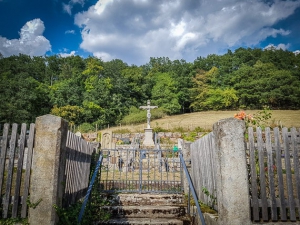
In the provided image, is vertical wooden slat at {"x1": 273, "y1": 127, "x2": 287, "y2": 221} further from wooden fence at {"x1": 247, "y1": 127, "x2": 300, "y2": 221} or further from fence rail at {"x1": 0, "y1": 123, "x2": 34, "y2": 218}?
fence rail at {"x1": 0, "y1": 123, "x2": 34, "y2": 218}

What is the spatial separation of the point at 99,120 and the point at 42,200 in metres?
39.2

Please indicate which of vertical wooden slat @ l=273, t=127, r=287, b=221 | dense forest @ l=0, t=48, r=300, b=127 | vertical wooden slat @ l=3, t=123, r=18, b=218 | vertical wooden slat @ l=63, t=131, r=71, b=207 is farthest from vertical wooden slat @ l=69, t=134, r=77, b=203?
dense forest @ l=0, t=48, r=300, b=127

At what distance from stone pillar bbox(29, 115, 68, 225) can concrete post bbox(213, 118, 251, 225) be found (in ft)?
9.35

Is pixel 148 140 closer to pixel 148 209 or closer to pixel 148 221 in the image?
pixel 148 209

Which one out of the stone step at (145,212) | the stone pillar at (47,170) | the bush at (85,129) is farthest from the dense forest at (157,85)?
the stone pillar at (47,170)

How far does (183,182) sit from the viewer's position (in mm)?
6523

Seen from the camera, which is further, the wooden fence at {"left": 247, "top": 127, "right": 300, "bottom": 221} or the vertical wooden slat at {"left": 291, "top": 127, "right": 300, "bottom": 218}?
the vertical wooden slat at {"left": 291, "top": 127, "right": 300, "bottom": 218}

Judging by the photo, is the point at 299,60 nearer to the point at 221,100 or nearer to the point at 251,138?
the point at 221,100

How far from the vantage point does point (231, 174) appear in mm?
3449

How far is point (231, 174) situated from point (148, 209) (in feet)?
9.28

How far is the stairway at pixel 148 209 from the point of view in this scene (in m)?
4.86

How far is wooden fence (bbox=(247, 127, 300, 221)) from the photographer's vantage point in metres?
3.55

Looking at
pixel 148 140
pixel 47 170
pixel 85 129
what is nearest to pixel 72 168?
pixel 47 170

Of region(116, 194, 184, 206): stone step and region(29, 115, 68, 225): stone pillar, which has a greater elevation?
region(29, 115, 68, 225): stone pillar
